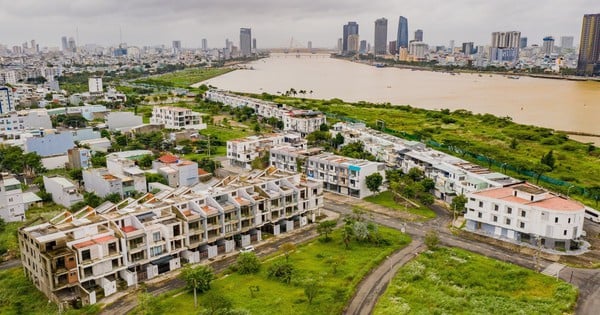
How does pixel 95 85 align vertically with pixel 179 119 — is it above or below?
above

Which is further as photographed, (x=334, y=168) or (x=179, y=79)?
(x=179, y=79)

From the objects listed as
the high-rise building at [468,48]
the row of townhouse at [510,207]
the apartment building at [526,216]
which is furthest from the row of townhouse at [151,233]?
the high-rise building at [468,48]

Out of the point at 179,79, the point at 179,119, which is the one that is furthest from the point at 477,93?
the point at 179,79

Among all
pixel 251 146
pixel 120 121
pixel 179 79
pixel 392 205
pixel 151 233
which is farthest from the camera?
pixel 179 79

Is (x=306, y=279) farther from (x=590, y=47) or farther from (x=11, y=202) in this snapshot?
(x=590, y=47)

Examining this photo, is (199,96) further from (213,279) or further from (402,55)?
(402,55)

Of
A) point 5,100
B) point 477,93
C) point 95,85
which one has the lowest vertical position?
point 477,93

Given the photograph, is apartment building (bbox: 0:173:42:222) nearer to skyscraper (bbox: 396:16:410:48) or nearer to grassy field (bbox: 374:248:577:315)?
grassy field (bbox: 374:248:577:315)

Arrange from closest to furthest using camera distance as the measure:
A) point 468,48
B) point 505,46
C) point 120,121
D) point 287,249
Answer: point 287,249, point 120,121, point 505,46, point 468,48
